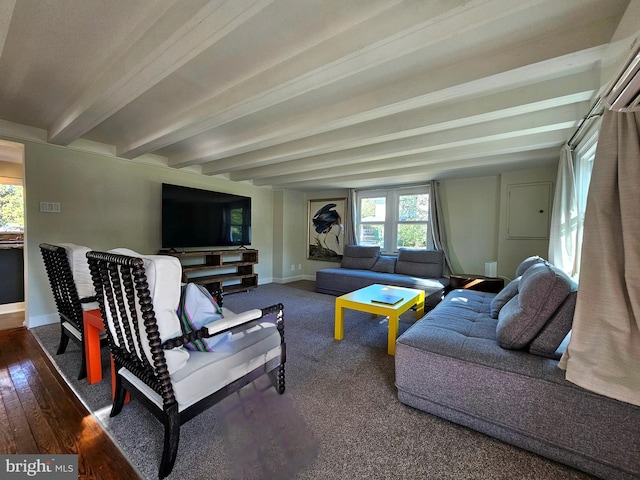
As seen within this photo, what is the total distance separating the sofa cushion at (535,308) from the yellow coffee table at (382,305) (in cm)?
100

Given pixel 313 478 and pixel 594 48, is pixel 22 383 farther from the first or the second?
pixel 594 48

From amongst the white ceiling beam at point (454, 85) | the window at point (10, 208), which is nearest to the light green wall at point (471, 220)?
the white ceiling beam at point (454, 85)

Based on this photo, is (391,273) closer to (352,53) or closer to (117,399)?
(352,53)

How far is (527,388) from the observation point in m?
1.34

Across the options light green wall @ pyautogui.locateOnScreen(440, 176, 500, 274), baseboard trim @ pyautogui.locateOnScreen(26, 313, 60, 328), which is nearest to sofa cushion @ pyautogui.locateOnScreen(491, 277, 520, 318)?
light green wall @ pyautogui.locateOnScreen(440, 176, 500, 274)

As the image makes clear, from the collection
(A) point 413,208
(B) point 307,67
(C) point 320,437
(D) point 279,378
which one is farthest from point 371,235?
(C) point 320,437

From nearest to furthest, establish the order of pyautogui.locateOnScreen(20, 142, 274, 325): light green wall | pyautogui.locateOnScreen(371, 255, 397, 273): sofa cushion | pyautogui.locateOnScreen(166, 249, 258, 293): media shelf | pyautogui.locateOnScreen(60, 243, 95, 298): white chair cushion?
pyautogui.locateOnScreen(60, 243, 95, 298): white chair cushion → pyautogui.locateOnScreen(20, 142, 274, 325): light green wall → pyautogui.locateOnScreen(166, 249, 258, 293): media shelf → pyautogui.locateOnScreen(371, 255, 397, 273): sofa cushion

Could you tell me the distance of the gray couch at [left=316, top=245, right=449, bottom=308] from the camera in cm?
408

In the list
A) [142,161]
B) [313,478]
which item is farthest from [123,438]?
[142,161]

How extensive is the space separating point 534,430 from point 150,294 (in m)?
1.97

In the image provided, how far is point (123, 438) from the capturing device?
4.75 ft

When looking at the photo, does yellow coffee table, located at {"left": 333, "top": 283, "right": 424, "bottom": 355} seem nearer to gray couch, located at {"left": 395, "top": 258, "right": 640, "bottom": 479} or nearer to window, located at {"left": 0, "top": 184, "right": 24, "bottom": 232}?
gray couch, located at {"left": 395, "top": 258, "right": 640, "bottom": 479}

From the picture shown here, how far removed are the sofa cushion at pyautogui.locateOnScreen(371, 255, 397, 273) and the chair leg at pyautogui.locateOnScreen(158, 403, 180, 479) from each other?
4.09m

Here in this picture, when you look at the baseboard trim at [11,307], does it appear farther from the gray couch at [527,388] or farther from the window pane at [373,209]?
the window pane at [373,209]
